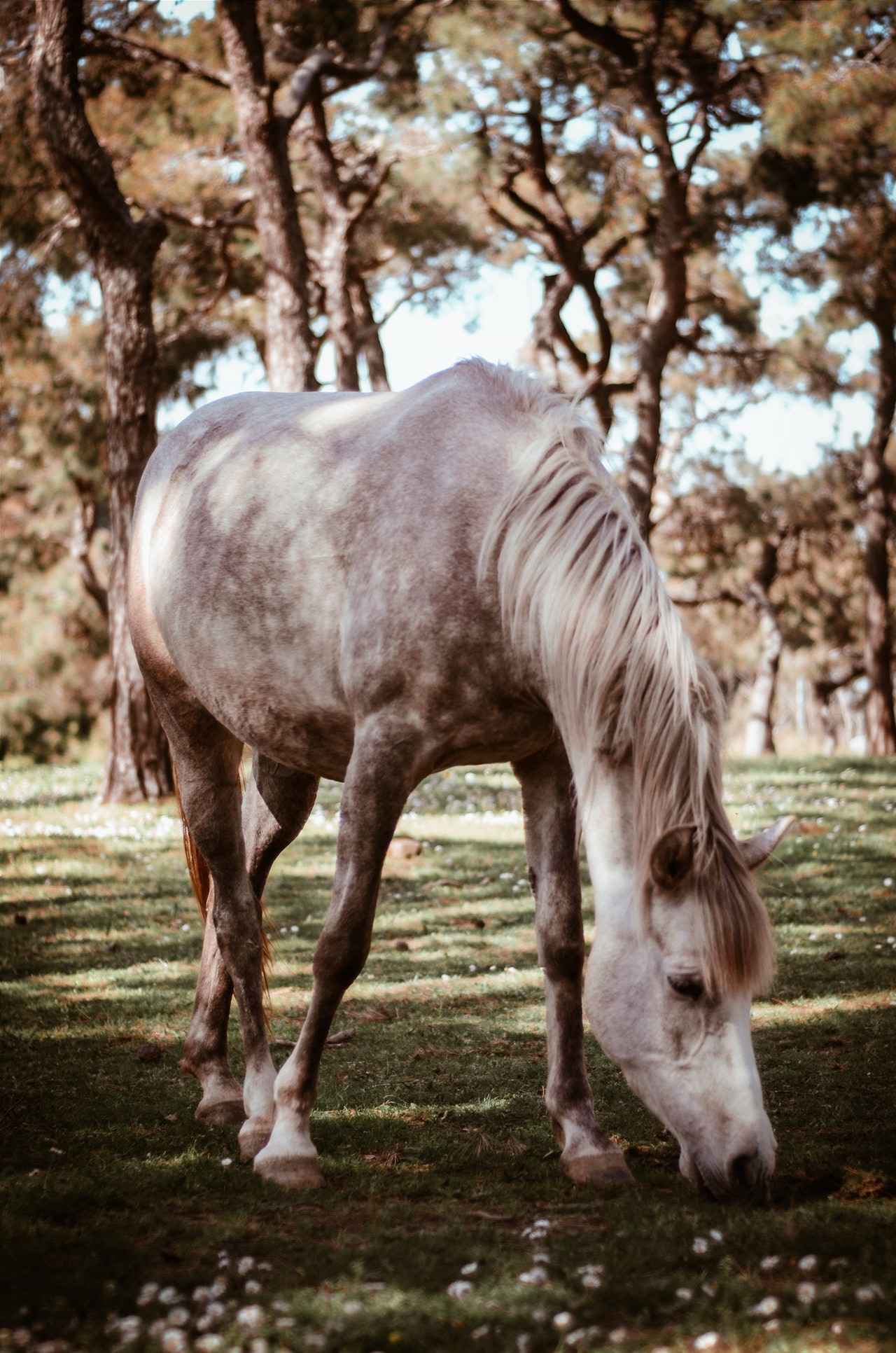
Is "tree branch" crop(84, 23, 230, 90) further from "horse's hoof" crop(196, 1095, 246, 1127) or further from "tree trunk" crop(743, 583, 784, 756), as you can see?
"tree trunk" crop(743, 583, 784, 756)

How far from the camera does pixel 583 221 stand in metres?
22.5

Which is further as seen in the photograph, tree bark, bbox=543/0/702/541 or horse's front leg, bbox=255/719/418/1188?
tree bark, bbox=543/0/702/541

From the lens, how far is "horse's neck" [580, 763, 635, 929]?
10.7 feet

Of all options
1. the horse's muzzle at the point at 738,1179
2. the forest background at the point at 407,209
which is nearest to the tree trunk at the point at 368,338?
the forest background at the point at 407,209

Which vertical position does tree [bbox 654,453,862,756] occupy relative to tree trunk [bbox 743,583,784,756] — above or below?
above

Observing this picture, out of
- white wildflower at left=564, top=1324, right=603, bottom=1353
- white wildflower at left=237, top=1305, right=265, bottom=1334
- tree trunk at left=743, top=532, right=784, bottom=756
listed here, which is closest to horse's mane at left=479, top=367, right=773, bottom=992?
white wildflower at left=564, top=1324, right=603, bottom=1353

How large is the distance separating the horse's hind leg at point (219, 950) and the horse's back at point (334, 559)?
64cm

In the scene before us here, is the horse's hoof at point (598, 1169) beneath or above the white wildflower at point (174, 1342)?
beneath

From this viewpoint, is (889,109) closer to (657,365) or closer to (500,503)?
(657,365)

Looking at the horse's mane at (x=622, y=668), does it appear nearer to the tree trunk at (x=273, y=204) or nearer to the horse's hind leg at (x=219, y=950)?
the horse's hind leg at (x=219, y=950)

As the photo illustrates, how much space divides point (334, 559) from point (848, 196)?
16.5 m

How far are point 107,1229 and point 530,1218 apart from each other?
1104 millimetres

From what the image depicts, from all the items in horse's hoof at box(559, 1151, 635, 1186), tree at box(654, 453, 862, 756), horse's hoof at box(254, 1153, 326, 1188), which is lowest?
horse's hoof at box(559, 1151, 635, 1186)

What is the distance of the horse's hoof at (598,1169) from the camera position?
3.50 m
